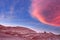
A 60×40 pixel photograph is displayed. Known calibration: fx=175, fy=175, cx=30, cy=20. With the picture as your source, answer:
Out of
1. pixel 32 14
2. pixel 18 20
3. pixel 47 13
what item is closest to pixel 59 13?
pixel 47 13

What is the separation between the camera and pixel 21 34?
7.37ft

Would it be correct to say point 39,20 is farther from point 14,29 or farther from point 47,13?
point 14,29

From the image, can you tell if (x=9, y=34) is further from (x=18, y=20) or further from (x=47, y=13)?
(x=47, y=13)

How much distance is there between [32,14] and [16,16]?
0.69 feet

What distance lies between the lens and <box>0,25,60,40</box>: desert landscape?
2219mm

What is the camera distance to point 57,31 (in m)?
2.30

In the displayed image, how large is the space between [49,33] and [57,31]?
0.11m

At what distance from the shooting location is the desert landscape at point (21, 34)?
2.22 meters

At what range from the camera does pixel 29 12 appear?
7.48 feet

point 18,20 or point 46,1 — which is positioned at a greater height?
point 46,1

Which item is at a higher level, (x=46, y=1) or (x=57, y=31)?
(x=46, y=1)

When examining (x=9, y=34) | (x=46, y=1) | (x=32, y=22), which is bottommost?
(x=9, y=34)

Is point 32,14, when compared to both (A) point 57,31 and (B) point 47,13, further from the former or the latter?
(A) point 57,31

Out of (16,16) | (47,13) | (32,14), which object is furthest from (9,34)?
(47,13)
